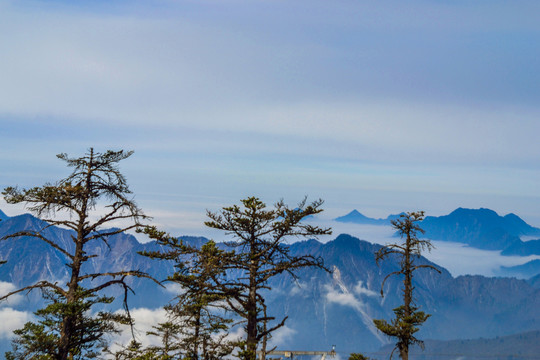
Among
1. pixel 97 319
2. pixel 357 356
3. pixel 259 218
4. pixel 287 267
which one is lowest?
pixel 357 356

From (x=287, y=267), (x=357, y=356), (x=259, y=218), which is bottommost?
(x=357, y=356)

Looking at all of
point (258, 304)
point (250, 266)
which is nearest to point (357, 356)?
point (258, 304)

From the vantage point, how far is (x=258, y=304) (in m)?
35.9

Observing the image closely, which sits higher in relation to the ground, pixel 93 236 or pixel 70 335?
pixel 93 236

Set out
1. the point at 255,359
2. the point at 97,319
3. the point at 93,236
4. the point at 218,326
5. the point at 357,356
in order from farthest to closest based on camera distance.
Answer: the point at 218,326 < the point at 357,356 < the point at 255,359 < the point at 97,319 < the point at 93,236

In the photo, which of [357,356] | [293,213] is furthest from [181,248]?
[357,356]

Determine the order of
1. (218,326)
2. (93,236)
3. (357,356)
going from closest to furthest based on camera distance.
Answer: (93,236)
(357,356)
(218,326)

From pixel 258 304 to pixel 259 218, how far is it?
16.8 ft

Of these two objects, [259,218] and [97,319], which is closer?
[97,319]

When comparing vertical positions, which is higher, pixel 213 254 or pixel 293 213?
pixel 293 213

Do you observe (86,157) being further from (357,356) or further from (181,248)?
(357,356)

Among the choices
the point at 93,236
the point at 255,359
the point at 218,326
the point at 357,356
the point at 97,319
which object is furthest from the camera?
the point at 218,326

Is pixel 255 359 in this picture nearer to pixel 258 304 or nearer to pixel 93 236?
pixel 258 304

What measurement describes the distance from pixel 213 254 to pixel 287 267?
4.28 metres
